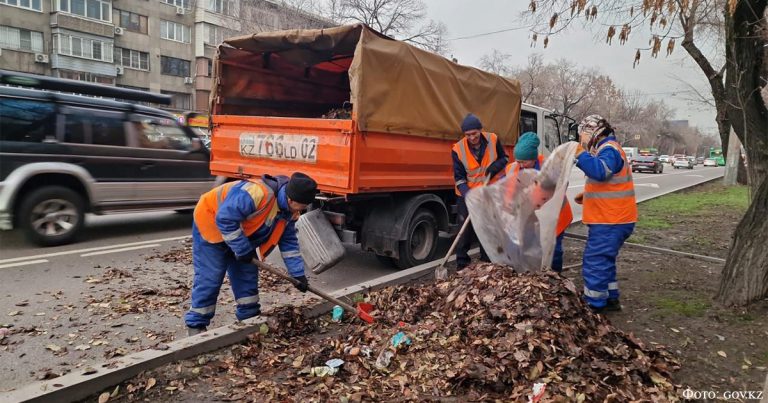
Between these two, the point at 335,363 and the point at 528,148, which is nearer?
the point at 335,363

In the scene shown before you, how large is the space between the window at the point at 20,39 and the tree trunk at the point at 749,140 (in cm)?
3651

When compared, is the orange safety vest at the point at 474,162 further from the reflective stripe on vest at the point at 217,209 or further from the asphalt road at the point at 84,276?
the reflective stripe on vest at the point at 217,209

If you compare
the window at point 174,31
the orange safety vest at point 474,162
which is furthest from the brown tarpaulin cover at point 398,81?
the window at point 174,31

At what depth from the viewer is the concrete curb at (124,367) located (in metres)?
2.60

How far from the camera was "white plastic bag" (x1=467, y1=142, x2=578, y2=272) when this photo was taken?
12.5 feet

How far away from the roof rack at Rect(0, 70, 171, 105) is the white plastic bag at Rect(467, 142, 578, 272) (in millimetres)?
5533

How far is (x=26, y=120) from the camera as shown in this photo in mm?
6027

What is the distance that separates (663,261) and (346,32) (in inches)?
186

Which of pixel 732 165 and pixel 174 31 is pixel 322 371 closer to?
pixel 732 165

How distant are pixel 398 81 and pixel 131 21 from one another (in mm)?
36580

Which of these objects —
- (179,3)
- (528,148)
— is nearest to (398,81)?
(528,148)

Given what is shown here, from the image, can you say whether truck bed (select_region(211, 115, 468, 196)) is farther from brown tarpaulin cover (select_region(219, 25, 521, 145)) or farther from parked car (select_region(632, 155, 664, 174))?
parked car (select_region(632, 155, 664, 174))

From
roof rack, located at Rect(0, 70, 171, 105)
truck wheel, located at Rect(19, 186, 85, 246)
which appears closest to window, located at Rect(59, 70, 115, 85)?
roof rack, located at Rect(0, 70, 171, 105)

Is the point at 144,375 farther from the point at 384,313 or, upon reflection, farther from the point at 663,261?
the point at 663,261
